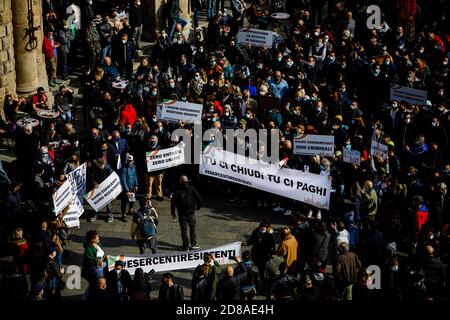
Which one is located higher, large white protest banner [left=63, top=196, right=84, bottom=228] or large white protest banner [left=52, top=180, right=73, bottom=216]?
large white protest banner [left=52, top=180, right=73, bottom=216]

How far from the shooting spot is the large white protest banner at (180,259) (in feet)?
68.3

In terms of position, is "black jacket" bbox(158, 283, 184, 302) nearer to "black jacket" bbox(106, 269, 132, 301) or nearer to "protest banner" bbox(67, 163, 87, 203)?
"black jacket" bbox(106, 269, 132, 301)

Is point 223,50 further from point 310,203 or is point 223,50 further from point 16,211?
point 16,211

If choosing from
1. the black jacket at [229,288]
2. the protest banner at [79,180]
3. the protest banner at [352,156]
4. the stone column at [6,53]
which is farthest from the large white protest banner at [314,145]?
the stone column at [6,53]

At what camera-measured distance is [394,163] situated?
81.7ft

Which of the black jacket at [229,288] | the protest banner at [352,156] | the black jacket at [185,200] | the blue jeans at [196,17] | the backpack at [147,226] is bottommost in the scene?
the black jacket at [229,288]

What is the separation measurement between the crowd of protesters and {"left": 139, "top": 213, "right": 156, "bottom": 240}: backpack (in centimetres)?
7

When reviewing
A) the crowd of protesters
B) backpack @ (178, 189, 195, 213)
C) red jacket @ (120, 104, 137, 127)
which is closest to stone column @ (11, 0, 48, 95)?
the crowd of protesters

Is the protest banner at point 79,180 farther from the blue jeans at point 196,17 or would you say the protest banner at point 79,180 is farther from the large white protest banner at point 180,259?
the blue jeans at point 196,17

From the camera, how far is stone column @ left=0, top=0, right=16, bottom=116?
2752 centimetres

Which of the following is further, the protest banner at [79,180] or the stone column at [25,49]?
the stone column at [25,49]

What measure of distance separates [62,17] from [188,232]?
9.33 meters

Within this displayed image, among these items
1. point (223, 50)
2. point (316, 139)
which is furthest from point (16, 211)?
point (223, 50)

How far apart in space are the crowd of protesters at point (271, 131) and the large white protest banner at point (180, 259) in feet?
2.13
